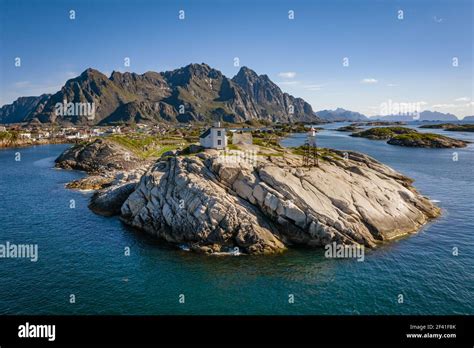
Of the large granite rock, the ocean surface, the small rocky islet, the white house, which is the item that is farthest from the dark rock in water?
the large granite rock

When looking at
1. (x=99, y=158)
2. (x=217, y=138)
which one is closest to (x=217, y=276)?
(x=217, y=138)

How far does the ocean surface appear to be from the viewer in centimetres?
3297

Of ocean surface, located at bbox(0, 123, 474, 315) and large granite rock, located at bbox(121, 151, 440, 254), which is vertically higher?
large granite rock, located at bbox(121, 151, 440, 254)

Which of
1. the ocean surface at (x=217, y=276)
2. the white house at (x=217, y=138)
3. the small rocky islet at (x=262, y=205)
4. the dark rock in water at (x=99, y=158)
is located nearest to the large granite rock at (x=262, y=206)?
the small rocky islet at (x=262, y=205)

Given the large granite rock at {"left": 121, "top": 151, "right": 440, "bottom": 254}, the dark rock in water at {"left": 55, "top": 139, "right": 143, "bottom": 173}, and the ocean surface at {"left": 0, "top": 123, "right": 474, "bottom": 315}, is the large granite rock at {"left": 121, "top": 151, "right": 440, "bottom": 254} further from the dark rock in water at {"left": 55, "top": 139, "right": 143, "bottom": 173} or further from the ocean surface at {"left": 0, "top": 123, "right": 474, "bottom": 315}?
the dark rock in water at {"left": 55, "top": 139, "right": 143, "bottom": 173}

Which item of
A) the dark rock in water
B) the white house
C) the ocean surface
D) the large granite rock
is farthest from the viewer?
the dark rock in water

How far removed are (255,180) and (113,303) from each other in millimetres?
26266

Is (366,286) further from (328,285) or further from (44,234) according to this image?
(44,234)

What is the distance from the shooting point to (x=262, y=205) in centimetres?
4959

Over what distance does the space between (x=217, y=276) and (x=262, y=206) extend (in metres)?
14.2

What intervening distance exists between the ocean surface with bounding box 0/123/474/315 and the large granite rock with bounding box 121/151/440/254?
8.04 ft

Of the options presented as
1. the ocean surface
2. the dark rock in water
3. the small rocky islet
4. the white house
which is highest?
the white house

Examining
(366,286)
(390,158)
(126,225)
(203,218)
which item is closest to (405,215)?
(366,286)

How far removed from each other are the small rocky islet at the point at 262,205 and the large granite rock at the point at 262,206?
133mm
